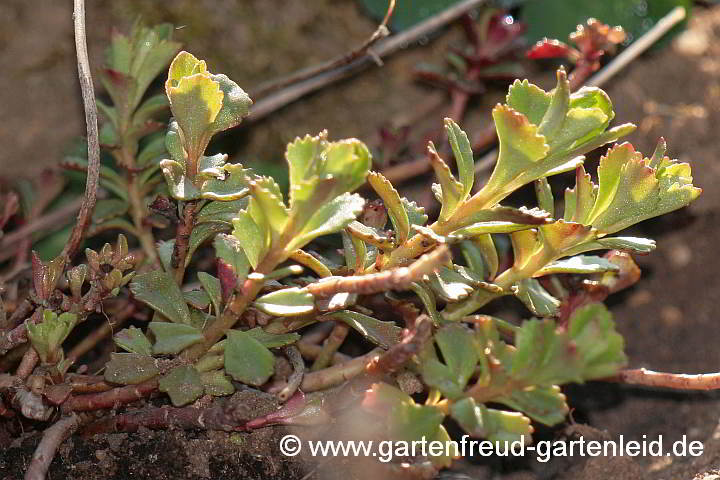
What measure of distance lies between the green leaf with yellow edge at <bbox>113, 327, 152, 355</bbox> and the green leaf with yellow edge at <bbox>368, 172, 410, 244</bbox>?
0.36 meters

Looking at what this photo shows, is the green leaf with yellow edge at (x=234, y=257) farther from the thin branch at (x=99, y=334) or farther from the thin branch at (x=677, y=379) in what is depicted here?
the thin branch at (x=677, y=379)

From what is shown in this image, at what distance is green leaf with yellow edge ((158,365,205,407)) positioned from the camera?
3.25 feet

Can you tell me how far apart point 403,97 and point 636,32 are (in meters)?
0.61

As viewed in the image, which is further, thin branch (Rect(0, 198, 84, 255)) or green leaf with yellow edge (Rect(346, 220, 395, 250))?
thin branch (Rect(0, 198, 84, 255))

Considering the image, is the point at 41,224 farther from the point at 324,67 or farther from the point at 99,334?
the point at 324,67

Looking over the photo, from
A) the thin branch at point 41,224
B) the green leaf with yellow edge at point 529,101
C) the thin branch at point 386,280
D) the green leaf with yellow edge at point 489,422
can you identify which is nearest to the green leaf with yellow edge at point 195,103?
the thin branch at point 386,280

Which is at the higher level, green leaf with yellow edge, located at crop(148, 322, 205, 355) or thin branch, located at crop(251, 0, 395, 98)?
thin branch, located at crop(251, 0, 395, 98)

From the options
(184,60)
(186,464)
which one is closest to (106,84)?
(184,60)

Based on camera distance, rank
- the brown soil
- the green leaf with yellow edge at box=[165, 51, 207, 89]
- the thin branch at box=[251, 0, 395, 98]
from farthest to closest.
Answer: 1. the brown soil
2. the thin branch at box=[251, 0, 395, 98]
3. the green leaf with yellow edge at box=[165, 51, 207, 89]

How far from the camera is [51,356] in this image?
103cm

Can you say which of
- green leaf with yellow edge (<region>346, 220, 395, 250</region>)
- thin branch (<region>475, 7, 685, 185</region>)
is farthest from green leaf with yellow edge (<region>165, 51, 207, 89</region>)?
thin branch (<region>475, 7, 685, 185</region>)

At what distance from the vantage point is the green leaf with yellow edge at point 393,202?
94cm

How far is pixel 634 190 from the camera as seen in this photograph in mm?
982

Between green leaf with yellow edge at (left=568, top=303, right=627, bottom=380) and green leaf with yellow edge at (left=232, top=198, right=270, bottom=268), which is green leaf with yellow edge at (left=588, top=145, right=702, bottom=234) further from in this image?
green leaf with yellow edge at (left=232, top=198, right=270, bottom=268)
